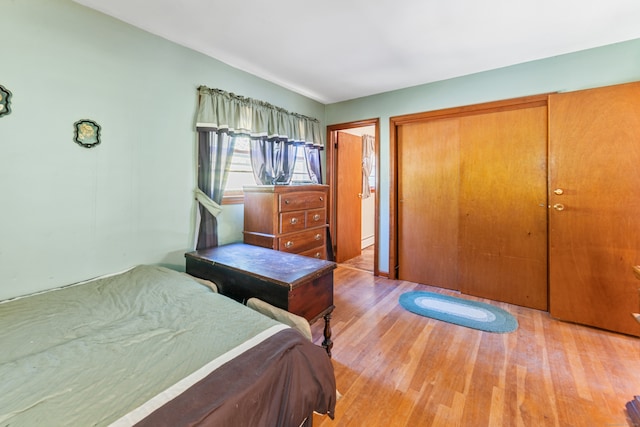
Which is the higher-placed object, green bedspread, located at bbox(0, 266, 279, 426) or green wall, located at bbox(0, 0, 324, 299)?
green wall, located at bbox(0, 0, 324, 299)

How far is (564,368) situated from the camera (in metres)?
1.75

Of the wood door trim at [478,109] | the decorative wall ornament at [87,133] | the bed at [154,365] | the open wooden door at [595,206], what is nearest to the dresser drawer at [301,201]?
the bed at [154,365]

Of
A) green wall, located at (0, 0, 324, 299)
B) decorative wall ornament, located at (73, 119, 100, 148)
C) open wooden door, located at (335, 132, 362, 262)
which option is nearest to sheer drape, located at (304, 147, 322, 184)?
open wooden door, located at (335, 132, 362, 262)

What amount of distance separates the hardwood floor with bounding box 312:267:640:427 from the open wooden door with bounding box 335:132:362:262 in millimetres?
1771

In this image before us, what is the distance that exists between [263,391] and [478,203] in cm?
285

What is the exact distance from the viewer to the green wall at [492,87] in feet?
7.34

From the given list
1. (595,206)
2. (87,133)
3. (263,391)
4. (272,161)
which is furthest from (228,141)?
(595,206)

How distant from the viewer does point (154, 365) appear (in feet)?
2.92

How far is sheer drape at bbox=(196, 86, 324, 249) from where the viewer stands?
7.56 feet

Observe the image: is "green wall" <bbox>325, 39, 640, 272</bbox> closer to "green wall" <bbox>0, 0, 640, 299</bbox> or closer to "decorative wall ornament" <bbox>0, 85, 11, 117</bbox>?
"green wall" <bbox>0, 0, 640, 299</bbox>

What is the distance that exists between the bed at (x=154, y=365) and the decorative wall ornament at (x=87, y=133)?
0.94 metres

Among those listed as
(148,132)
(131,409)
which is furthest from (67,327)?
(148,132)

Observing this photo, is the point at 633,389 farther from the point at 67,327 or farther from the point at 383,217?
the point at 67,327

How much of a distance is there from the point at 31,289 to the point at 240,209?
1507mm
